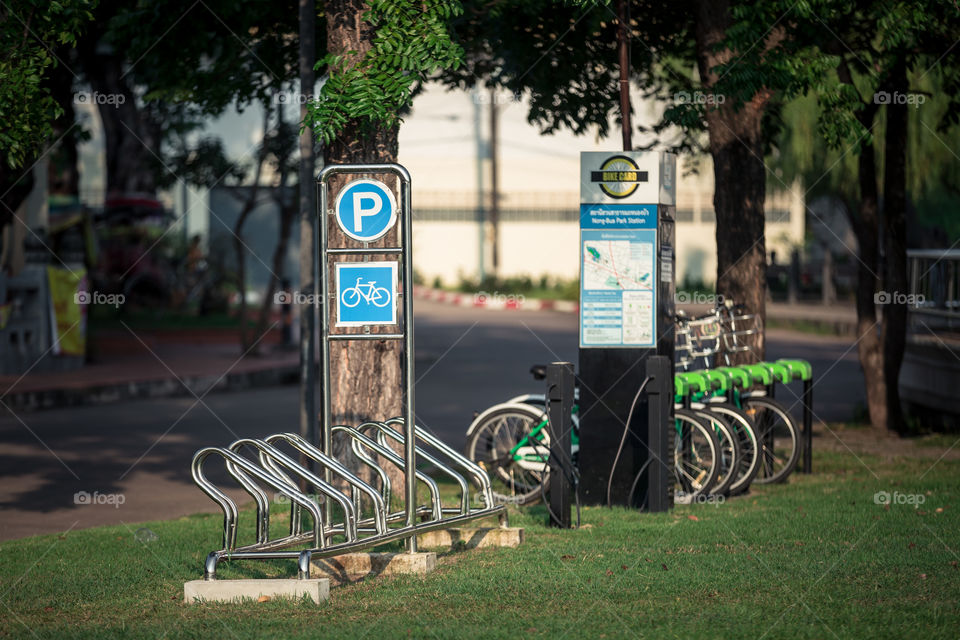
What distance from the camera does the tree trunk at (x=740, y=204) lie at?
10422 millimetres

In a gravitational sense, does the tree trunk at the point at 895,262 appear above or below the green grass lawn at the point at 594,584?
above

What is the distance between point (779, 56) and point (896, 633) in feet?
18.4

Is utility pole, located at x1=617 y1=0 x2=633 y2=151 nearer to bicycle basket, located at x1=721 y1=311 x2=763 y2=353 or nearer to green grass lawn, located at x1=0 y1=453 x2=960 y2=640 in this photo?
bicycle basket, located at x1=721 y1=311 x2=763 y2=353

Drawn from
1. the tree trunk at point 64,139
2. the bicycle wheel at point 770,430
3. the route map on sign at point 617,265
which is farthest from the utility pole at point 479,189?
the route map on sign at point 617,265

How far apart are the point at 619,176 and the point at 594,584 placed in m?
3.22

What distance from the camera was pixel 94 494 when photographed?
9344 millimetres

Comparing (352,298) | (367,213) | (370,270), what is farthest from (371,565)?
(367,213)

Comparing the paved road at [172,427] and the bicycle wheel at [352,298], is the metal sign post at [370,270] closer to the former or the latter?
the bicycle wheel at [352,298]

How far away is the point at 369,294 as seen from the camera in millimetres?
6188

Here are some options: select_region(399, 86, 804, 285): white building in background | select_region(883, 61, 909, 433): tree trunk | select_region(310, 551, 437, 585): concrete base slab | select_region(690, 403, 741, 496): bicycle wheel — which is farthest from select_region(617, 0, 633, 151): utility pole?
select_region(399, 86, 804, 285): white building in background

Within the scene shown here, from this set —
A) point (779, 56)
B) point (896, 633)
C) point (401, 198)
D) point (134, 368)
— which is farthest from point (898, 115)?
point (134, 368)

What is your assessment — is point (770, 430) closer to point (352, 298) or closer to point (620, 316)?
point (620, 316)

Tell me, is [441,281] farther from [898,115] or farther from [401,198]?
[401,198]

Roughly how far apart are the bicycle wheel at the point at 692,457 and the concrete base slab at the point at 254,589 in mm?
3393
